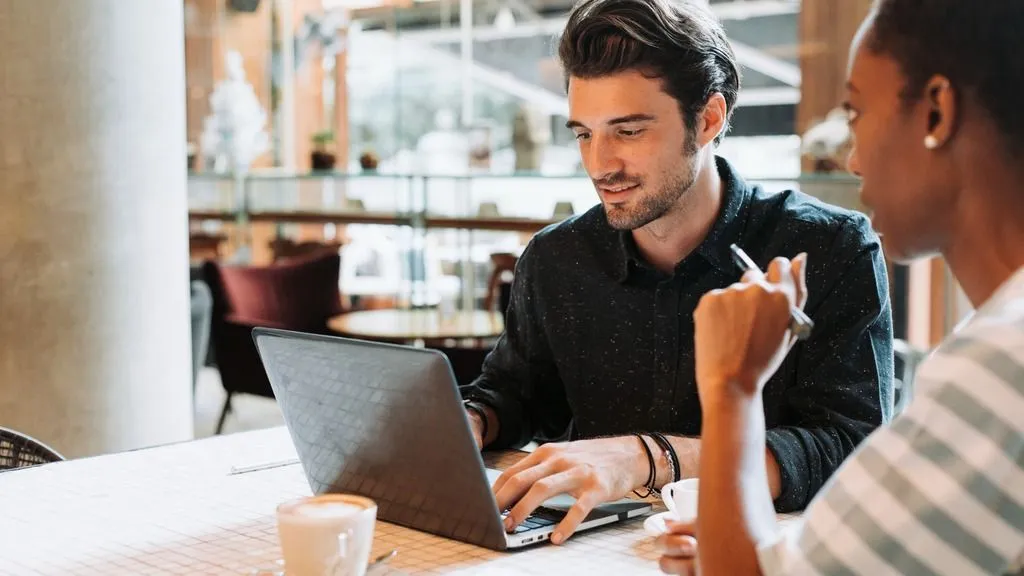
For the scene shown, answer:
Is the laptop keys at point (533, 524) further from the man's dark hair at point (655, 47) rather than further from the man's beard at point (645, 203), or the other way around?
the man's dark hair at point (655, 47)

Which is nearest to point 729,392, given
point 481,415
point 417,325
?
point 481,415

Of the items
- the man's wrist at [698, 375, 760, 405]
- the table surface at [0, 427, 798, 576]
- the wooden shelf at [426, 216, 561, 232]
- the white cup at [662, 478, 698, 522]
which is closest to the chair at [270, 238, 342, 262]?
the wooden shelf at [426, 216, 561, 232]

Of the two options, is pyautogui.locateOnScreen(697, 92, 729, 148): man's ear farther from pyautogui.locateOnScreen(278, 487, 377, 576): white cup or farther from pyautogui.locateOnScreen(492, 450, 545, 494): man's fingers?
pyautogui.locateOnScreen(278, 487, 377, 576): white cup

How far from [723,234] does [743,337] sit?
85 cm

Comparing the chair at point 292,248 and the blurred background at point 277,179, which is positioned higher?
the blurred background at point 277,179

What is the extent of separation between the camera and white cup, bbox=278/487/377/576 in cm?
112

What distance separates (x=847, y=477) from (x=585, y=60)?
1.15 m

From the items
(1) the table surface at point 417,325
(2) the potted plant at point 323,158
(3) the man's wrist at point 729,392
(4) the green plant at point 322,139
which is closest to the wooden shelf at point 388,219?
(1) the table surface at point 417,325

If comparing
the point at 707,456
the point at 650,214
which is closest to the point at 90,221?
the point at 650,214

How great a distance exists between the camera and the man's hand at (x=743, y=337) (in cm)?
109

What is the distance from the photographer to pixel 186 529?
4.78 feet

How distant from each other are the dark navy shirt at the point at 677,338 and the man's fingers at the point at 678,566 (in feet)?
1.28

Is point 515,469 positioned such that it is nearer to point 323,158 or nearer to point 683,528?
point 683,528

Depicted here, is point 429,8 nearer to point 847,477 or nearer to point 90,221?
point 90,221
